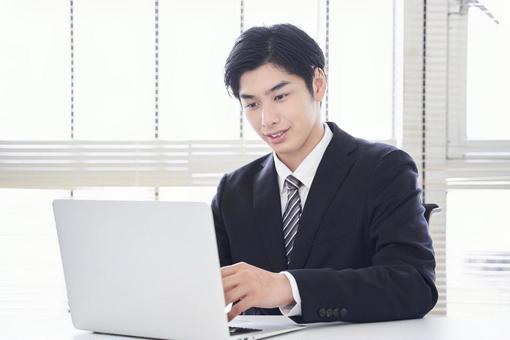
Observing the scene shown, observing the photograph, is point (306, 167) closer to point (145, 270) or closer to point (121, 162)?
point (145, 270)

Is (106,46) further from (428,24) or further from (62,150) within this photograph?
(428,24)

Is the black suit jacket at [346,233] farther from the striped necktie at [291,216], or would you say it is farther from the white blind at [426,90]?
the white blind at [426,90]

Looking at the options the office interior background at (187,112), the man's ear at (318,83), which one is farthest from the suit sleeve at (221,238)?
the office interior background at (187,112)

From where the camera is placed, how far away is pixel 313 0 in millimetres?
3410

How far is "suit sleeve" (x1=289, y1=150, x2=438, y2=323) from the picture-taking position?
71.9 inches

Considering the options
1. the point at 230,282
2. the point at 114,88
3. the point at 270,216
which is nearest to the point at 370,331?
the point at 230,282

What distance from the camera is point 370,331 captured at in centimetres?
174

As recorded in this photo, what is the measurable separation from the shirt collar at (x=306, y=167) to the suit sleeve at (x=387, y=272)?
0.63 ft

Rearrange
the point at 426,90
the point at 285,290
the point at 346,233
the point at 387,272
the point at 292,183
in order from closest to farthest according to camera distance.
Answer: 1. the point at 285,290
2. the point at 387,272
3. the point at 346,233
4. the point at 292,183
5. the point at 426,90

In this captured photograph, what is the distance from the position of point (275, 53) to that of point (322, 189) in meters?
0.40

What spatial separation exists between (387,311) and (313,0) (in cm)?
185

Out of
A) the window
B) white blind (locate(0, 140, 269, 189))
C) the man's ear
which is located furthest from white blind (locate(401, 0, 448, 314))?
the man's ear

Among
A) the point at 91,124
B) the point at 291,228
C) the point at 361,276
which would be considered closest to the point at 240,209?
the point at 291,228

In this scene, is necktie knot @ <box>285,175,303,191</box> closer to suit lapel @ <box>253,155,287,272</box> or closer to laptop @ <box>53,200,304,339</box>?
suit lapel @ <box>253,155,287,272</box>
